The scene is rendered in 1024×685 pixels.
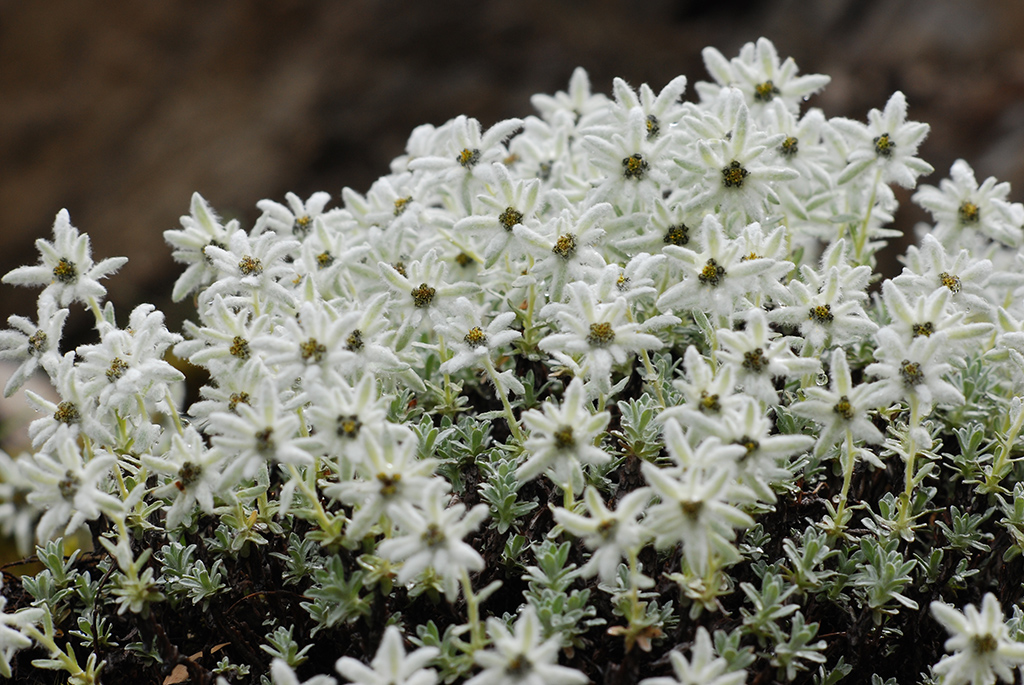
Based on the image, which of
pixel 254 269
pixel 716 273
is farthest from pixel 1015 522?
pixel 254 269

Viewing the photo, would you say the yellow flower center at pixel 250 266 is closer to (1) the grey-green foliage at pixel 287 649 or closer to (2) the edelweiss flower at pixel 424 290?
(2) the edelweiss flower at pixel 424 290

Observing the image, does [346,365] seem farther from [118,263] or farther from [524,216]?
[118,263]

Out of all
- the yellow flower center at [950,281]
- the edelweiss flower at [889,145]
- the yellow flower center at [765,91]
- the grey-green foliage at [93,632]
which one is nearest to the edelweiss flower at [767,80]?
the yellow flower center at [765,91]

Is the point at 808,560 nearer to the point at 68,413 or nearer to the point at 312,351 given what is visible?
the point at 312,351

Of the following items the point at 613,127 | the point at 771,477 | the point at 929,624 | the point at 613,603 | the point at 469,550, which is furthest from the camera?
the point at 613,127

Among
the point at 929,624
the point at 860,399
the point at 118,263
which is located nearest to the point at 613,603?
the point at 860,399

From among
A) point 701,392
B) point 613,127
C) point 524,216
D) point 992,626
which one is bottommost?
point 992,626

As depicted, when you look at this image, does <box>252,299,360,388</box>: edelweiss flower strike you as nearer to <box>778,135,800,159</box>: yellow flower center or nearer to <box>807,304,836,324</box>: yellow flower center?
<box>807,304,836,324</box>: yellow flower center
